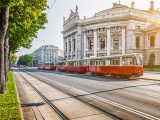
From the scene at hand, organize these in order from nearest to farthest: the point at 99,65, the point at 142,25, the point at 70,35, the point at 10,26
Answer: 1. the point at 10,26
2. the point at 99,65
3. the point at 142,25
4. the point at 70,35

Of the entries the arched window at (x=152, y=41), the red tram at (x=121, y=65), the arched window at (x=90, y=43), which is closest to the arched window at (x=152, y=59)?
the arched window at (x=152, y=41)

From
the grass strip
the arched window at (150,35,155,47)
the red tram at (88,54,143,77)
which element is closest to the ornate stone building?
the arched window at (150,35,155,47)

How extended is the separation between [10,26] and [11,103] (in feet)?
27.4

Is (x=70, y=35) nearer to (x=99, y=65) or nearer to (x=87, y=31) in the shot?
(x=87, y=31)

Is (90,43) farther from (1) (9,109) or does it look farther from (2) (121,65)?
(1) (9,109)

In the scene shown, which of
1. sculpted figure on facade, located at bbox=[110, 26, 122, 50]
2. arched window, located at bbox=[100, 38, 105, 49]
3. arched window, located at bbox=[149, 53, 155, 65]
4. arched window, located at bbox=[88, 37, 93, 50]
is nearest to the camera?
arched window, located at bbox=[149, 53, 155, 65]

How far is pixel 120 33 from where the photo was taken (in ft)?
223

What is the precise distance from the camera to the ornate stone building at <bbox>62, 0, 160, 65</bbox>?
208ft

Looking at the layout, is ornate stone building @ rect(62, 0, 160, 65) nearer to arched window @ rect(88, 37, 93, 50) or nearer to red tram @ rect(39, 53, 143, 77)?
arched window @ rect(88, 37, 93, 50)

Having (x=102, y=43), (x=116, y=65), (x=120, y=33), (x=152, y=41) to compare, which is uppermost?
(x=120, y=33)

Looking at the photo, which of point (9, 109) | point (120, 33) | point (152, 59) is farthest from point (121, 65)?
point (120, 33)

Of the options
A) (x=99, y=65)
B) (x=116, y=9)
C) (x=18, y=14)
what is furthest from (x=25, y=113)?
(x=116, y=9)

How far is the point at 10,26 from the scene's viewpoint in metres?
18.6

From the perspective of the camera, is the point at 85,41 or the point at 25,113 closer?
the point at 25,113
